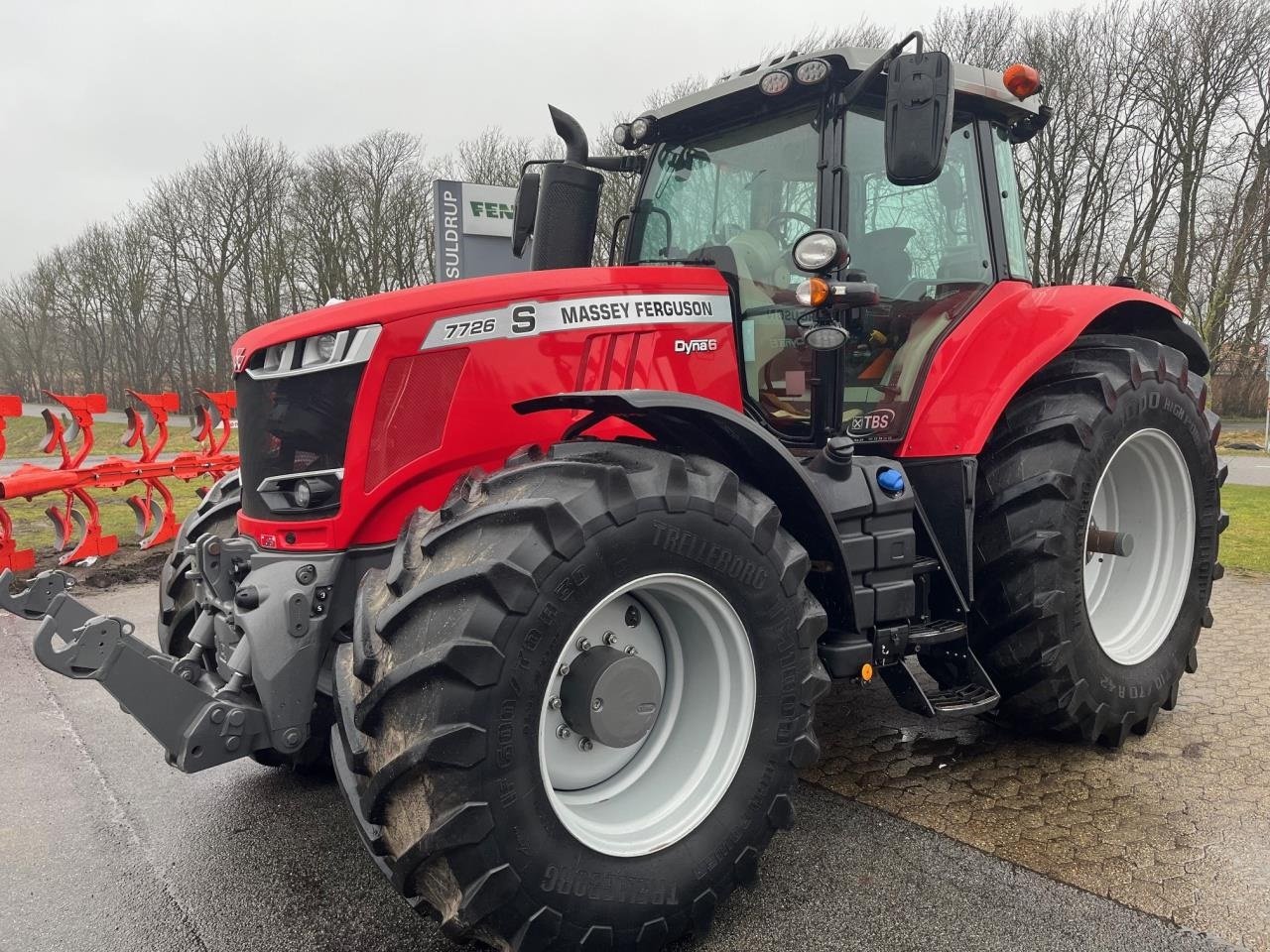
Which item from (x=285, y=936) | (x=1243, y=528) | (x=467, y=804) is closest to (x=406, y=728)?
(x=467, y=804)

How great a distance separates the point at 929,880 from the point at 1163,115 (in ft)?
81.9

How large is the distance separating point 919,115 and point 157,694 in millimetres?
2470

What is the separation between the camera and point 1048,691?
3.00 meters

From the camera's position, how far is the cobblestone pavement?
2371 mm

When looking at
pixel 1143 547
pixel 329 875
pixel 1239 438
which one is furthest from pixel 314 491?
pixel 1239 438

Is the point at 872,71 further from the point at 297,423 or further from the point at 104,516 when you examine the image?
the point at 104,516

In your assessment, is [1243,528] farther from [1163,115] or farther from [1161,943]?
[1163,115]

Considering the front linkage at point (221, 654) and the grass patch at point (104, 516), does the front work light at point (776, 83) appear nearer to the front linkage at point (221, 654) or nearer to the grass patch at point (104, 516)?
the front linkage at point (221, 654)

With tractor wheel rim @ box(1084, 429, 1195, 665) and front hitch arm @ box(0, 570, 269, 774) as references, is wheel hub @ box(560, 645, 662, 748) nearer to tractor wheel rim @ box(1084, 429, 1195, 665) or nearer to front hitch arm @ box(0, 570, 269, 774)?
front hitch arm @ box(0, 570, 269, 774)

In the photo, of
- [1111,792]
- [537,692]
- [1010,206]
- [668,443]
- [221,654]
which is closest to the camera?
[537,692]

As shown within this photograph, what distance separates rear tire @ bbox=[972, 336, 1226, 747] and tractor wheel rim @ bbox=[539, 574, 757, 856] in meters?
1.21

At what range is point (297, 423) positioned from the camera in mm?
2414

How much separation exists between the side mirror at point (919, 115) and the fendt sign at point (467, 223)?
29.3 feet

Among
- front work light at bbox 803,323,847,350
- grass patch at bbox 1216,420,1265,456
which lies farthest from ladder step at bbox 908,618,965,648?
grass patch at bbox 1216,420,1265,456
